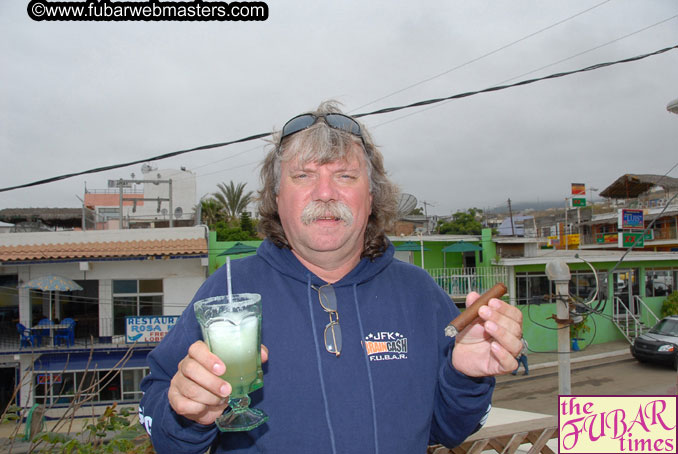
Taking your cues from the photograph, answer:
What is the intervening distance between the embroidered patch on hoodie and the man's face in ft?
1.25

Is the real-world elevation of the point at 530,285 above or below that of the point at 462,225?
below

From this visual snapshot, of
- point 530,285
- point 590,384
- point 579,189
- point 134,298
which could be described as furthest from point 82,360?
point 579,189

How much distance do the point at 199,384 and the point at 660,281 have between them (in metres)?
26.2

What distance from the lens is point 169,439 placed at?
1441 millimetres

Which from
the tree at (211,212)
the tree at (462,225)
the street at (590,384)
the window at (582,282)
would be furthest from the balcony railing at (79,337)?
the tree at (462,225)

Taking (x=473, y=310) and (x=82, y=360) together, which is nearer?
(x=473, y=310)

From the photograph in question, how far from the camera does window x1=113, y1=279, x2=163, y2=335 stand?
15.4 m

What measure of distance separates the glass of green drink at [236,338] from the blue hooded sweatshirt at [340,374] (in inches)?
9.6

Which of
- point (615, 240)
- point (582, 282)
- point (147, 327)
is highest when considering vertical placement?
point (615, 240)

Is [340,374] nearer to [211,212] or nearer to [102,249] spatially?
[102,249]

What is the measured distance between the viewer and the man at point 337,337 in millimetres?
1585

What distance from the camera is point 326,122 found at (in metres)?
1.97

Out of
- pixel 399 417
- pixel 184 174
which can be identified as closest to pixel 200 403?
pixel 399 417

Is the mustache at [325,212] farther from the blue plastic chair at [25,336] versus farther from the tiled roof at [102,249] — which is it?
the blue plastic chair at [25,336]
